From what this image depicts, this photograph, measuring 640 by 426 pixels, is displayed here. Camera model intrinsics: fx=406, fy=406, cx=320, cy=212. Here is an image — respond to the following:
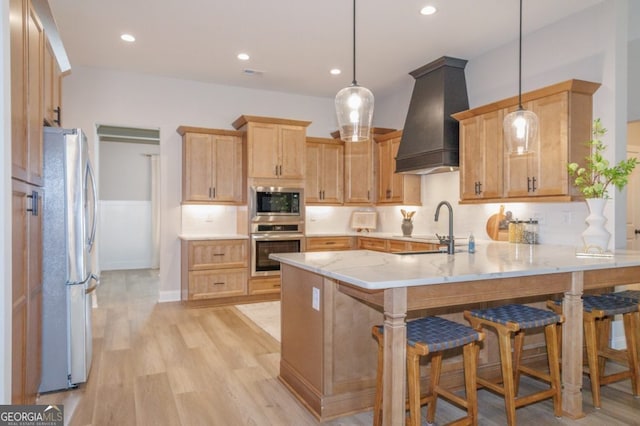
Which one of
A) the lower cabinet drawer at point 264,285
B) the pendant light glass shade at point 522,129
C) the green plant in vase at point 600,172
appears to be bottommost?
the lower cabinet drawer at point 264,285

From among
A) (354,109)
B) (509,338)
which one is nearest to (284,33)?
(354,109)

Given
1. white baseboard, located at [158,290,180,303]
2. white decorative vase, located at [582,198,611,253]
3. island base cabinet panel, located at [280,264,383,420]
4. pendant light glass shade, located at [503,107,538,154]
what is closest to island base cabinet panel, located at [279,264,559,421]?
island base cabinet panel, located at [280,264,383,420]

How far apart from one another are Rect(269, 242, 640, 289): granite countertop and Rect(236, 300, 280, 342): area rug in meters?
1.66

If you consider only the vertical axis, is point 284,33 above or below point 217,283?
above

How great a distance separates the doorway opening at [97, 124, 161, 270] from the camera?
8.38 m

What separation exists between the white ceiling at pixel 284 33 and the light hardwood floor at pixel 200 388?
10.1 feet

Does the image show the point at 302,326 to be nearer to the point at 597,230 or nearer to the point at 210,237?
the point at 597,230

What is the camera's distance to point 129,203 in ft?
28.1

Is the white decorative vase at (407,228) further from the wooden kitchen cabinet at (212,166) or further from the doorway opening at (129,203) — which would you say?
the doorway opening at (129,203)

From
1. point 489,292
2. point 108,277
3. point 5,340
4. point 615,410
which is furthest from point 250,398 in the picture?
point 108,277

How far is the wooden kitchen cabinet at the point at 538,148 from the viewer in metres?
3.48

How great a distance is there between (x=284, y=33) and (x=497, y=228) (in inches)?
121

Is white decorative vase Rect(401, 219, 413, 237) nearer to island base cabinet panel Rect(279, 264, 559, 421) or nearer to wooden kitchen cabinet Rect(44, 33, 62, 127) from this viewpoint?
island base cabinet panel Rect(279, 264, 559, 421)

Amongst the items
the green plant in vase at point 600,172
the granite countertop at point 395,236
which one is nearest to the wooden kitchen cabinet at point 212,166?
the granite countertop at point 395,236
